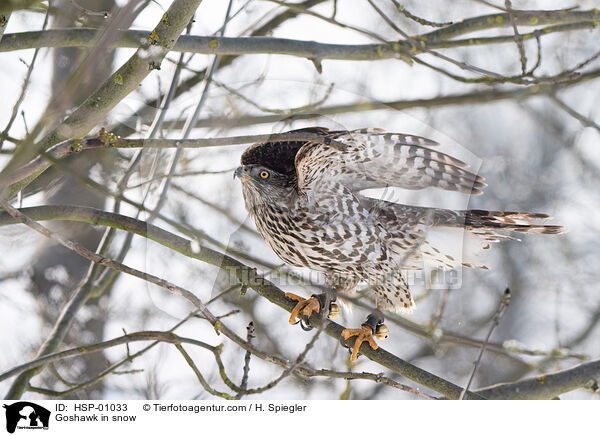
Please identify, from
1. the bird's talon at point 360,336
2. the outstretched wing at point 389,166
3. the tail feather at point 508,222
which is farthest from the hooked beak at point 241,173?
the tail feather at point 508,222

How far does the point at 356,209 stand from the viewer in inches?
75.0

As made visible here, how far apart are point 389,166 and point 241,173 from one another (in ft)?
1.62

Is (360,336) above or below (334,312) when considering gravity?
below

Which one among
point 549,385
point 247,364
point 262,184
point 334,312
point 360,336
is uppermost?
point 262,184

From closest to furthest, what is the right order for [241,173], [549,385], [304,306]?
1. [241,173]
2. [549,385]
3. [304,306]

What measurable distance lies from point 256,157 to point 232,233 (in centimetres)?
27

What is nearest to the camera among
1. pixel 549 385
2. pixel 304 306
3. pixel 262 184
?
pixel 262 184

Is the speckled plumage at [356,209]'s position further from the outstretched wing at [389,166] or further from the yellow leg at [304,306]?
the yellow leg at [304,306]
